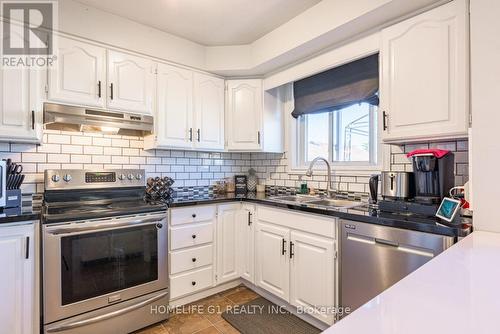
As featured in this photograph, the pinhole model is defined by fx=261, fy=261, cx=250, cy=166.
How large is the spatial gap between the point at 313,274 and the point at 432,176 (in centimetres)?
103

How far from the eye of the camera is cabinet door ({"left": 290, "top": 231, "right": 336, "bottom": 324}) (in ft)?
5.90

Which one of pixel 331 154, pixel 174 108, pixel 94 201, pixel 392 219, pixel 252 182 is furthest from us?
pixel 252 182

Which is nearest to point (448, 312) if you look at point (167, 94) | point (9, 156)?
point (167, 94)

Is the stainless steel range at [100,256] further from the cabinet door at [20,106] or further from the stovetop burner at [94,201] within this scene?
the cabinet door at [20,106]

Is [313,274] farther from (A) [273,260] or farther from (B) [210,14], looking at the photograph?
(B) [210,14]

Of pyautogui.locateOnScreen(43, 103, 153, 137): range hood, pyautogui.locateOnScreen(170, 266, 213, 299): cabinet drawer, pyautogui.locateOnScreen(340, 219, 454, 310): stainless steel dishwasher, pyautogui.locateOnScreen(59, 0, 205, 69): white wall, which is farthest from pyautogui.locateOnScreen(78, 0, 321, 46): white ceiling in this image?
pyautogui.locateOnScreen(170, 266, 213, 299): cabinet drawer

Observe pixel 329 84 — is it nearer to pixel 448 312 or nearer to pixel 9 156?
pixel 448 312

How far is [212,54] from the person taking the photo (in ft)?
8.82

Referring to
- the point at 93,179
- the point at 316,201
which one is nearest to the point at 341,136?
the point at 316,201

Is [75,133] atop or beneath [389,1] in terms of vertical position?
beneath

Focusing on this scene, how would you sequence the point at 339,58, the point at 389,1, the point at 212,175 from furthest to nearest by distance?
1. the point at 212,175
2. the point at 339,58
3. the point at 389,1

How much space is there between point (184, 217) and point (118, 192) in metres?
0.61

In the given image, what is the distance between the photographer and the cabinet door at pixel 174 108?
7.89 feet

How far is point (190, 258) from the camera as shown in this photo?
229cm
